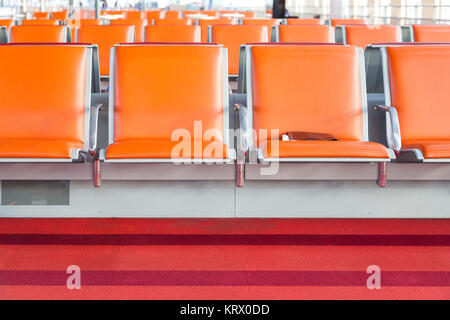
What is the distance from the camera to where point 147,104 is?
3.46 metres

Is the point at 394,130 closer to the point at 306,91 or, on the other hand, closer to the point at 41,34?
the point at 306,91

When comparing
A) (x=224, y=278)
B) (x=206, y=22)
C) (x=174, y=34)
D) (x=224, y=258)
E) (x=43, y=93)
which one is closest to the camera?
(x=224, y=278)

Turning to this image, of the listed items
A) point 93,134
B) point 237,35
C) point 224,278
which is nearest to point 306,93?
point 93,134

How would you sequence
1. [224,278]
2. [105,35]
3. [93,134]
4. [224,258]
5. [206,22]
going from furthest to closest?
[206,22] → [105,35] → [93,134] → [224,258] → [224,278]

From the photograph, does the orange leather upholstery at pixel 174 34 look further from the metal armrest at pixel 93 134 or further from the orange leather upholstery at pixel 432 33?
the metal armrest at pixel 93 134

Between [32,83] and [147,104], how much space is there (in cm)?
62

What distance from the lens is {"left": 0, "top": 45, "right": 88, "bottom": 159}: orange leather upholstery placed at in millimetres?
3439

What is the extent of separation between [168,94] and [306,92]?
735 mm

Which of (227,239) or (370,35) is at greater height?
(370,35)

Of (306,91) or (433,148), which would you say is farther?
(306,91)

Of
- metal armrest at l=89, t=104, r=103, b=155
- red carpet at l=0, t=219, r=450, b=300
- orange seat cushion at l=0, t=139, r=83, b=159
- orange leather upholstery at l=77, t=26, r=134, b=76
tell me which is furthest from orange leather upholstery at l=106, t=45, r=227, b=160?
orange leather upholstery at l=77, t=26, r=134, b=76

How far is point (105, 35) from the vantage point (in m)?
6.57

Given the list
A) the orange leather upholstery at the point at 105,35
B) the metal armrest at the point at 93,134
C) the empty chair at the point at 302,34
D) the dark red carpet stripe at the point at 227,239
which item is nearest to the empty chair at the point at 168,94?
the metal armrest at the point at 93,134
